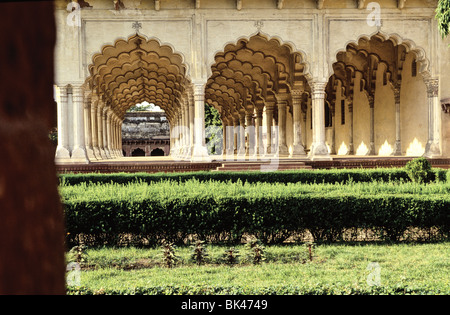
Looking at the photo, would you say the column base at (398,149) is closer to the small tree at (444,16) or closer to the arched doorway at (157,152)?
the small tree at (444,16)

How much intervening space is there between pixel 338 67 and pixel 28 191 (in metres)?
20.9

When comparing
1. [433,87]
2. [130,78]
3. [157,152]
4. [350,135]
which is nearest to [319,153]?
[433,87]

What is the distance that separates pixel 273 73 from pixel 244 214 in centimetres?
1348

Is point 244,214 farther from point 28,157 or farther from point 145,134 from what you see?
point 145,134

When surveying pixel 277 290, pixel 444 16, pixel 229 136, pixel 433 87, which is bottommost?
pixel 277 290

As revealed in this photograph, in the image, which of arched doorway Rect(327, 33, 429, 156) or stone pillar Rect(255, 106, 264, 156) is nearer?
arched doorway Rect(327, 33, 429, 156)

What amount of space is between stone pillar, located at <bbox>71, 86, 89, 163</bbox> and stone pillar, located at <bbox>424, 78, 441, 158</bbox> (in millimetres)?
9821

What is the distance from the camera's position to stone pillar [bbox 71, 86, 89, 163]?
12.5 meters

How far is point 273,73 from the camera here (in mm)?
18656

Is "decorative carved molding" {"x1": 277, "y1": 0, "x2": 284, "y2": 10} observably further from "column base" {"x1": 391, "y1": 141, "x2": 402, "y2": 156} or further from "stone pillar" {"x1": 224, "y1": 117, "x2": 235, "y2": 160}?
"stone pillar" {"x1": 224, "y1": 117, "x2": 235, "y2": 160}

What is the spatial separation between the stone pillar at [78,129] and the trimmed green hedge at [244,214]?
6.57 m

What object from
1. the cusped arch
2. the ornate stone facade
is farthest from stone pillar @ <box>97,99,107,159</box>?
the ornate stone facade

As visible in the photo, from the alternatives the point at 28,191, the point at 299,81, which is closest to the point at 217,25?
the point at 299,81

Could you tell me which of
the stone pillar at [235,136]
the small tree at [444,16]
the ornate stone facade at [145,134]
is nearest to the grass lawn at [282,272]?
the small tree at [444,16]
